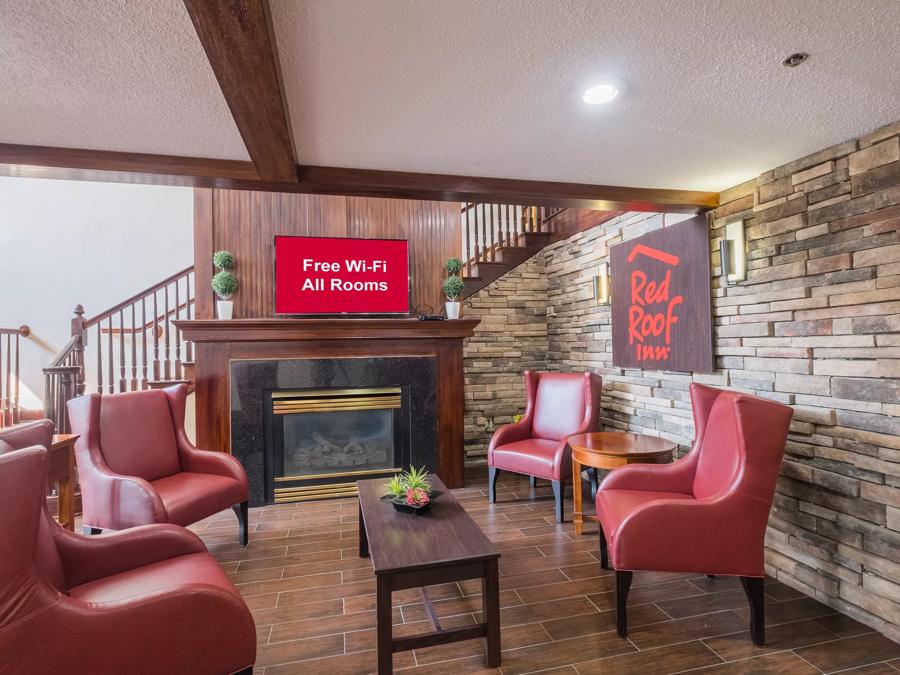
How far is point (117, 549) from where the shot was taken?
185 cm

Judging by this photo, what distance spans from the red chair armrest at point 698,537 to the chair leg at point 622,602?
0.05 meters

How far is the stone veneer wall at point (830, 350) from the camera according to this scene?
7.02 feet

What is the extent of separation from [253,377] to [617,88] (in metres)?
3.36

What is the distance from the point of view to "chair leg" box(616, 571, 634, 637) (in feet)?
7.07

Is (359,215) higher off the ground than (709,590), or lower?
higher

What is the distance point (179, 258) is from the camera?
18.9 ft

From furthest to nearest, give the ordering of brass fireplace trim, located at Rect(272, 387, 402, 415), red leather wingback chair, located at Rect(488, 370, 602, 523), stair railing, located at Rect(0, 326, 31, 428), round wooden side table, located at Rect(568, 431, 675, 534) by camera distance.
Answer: stair railing, located at Rect(0, 326, 31, 428) < brass fireplace trim, located at Rect(272, 387, 402, 415) < red leather wingback chair, located at Rect(488, 370, 602, 523) < round wooden side table, located at Rect(568, 431, 675, 534)

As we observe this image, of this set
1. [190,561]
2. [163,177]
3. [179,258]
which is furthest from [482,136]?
[179,258]

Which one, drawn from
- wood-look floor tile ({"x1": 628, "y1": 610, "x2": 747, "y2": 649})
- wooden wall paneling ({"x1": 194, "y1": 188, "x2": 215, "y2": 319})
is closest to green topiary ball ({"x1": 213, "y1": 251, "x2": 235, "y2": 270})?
wooden wall paneling ({"x1": 194, "y1": 188, "x2": 215, "y2": 319})

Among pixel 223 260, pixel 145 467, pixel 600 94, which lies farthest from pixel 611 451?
pixel 223 260

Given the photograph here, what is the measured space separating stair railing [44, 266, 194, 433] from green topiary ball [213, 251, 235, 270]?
1.93 ft

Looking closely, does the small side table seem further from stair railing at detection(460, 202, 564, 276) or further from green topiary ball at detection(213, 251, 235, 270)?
stair railing at detection(460, 202, 564, 276)

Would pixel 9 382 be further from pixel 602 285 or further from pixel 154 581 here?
pixel 602 285

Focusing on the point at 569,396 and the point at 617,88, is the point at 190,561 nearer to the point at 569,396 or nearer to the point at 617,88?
the point at 617,88
